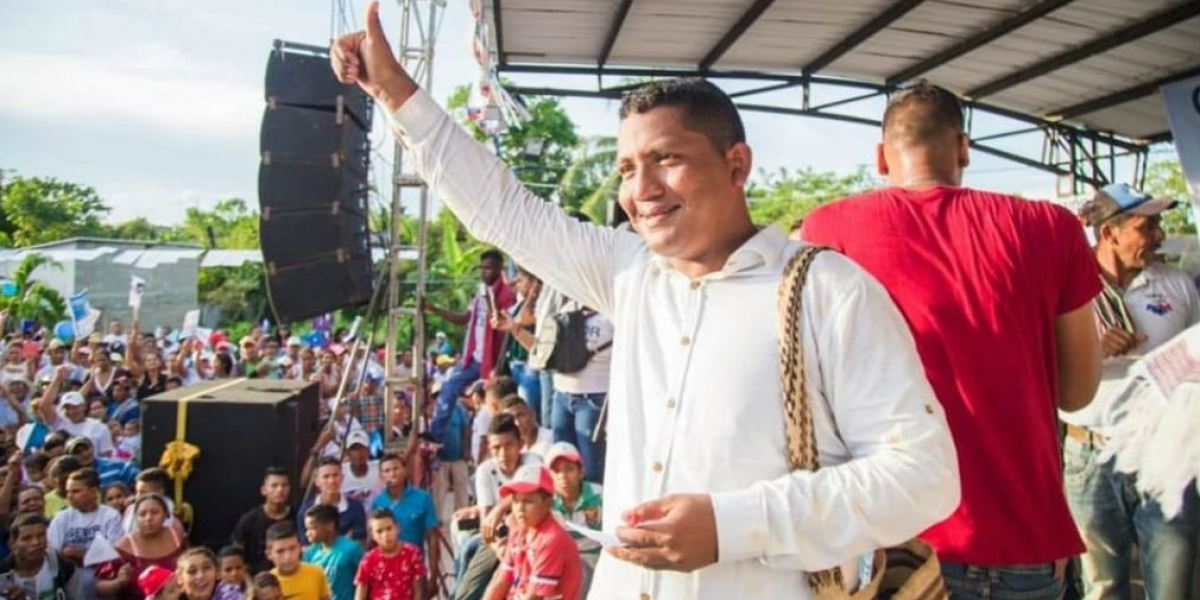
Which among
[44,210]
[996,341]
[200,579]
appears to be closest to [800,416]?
[996,341]

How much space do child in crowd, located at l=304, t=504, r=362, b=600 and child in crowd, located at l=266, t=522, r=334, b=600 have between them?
0.75 feet

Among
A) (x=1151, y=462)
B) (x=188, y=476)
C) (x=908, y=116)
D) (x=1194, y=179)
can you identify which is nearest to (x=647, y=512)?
(x=908, y=116)

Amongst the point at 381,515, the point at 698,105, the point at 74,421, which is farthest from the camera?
the point at 74,421

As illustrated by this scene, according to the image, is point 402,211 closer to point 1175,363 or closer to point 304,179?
point 304,179

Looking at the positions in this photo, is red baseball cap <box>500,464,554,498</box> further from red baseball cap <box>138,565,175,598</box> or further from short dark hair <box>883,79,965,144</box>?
short dark hair <box>883,79,965,144</box>

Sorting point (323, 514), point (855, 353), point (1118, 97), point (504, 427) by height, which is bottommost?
point (323, 514)

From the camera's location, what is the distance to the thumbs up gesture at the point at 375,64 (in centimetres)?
160

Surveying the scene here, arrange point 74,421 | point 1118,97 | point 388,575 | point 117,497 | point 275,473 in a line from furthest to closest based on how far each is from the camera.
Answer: point 74,421 < point 1118,97 < point 117,497 < point 275,473 < point 388,575

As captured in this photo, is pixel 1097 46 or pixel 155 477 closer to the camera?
pixel 155 477

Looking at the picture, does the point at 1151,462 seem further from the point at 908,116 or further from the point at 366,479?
the point at 366,479

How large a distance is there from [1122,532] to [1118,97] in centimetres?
679

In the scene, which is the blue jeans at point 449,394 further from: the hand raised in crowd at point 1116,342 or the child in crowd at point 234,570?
the hand raised in crowd at point 1116,342

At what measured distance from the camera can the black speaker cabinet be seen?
6625mm

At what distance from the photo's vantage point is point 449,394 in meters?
8.43
